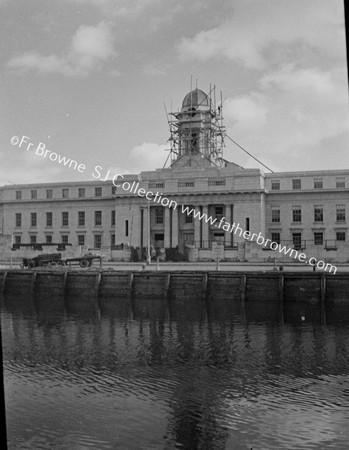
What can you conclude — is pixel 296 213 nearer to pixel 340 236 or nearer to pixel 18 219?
pixel 340 236

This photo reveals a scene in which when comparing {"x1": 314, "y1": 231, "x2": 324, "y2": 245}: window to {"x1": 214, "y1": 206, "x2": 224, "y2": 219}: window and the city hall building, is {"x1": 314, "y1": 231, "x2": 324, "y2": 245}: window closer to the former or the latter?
the city hall building

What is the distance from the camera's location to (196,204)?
62375mm

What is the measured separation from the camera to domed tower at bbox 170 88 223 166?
68.0 meters

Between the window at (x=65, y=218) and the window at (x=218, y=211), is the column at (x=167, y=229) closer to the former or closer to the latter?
the window at (x=218, y=211)

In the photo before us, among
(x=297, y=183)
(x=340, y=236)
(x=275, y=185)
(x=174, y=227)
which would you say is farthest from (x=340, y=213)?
(x=174, y=227)

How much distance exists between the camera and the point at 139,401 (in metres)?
15.1

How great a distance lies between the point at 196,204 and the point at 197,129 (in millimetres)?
11618

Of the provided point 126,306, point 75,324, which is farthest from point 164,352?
point 126,306

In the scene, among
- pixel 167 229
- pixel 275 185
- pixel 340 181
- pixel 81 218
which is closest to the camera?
pixel 340 181

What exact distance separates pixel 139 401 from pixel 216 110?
58731 mm

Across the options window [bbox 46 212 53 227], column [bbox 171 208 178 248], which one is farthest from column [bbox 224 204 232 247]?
window [bbox 46 212 53 227]

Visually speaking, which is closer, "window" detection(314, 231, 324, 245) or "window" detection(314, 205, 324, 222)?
"window" detection(314, 231, 324, 245)

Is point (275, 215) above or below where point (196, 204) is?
below

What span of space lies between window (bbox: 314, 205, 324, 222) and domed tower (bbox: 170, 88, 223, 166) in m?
14.3
